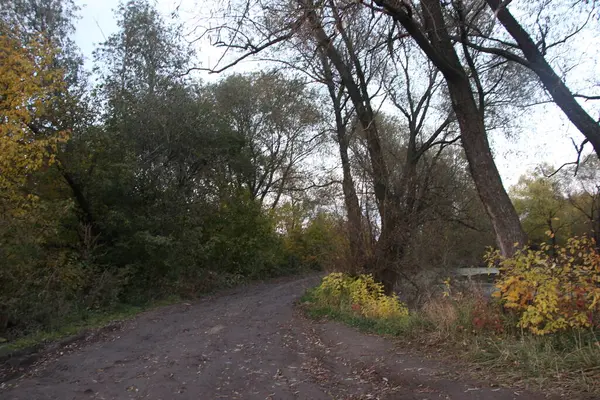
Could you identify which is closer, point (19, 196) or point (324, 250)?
point (19, 196)

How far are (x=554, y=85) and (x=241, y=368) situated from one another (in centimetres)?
663

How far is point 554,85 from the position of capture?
8.20 m

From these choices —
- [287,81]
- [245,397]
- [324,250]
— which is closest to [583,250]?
[245,397]

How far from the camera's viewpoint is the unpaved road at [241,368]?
6.11 m

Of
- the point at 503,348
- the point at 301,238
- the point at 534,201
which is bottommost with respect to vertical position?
the point at 503,348

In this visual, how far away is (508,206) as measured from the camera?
853cm

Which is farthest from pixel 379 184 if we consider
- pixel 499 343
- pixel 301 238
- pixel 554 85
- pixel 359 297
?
pixel 301 238

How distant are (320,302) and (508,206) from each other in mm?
6207

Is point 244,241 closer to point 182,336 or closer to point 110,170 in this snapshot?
point 110,170

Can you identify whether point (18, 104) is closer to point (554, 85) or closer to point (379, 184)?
point (379, 184)

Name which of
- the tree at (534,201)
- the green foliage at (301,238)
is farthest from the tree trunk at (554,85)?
the tree at (534,201)

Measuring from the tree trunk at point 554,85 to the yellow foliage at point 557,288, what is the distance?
7.08 ft

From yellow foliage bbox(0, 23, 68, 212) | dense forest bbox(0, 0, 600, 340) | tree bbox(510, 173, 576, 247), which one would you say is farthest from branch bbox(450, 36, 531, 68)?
tree bbox(510, 173, 576, 247)

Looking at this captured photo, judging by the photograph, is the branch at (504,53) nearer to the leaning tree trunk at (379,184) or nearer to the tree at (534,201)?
the leaning tree trunk at (379,184)
